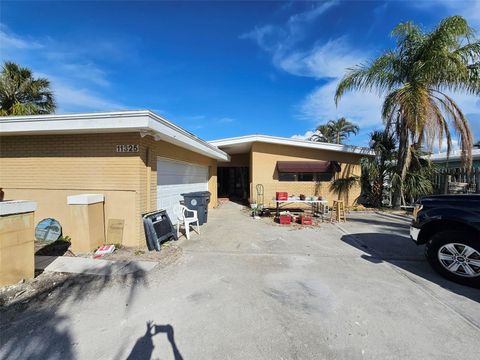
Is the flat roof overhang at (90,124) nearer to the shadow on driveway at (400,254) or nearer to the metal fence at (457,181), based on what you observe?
the shadow on driveway at (400,254)

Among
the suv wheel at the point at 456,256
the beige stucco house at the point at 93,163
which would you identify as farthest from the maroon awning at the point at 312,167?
the suv wheel at the point at 456,256

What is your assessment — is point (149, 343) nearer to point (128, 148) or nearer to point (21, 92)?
point (128, 148)

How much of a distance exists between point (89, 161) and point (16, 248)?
9.04ft

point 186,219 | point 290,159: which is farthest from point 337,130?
point 186,219

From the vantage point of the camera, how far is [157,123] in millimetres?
5789

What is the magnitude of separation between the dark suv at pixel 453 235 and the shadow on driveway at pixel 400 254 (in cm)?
20

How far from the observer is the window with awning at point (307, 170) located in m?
12.8

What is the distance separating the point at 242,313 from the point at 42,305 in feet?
8.60

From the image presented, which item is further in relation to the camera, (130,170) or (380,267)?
(130,170)

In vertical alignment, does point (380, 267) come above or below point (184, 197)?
below

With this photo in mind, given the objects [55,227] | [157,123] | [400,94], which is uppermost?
[400,94]

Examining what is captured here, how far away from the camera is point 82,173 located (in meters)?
6.26

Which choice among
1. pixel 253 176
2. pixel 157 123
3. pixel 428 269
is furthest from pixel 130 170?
pixel 253 176

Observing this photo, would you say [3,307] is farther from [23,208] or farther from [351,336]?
[351,336]
